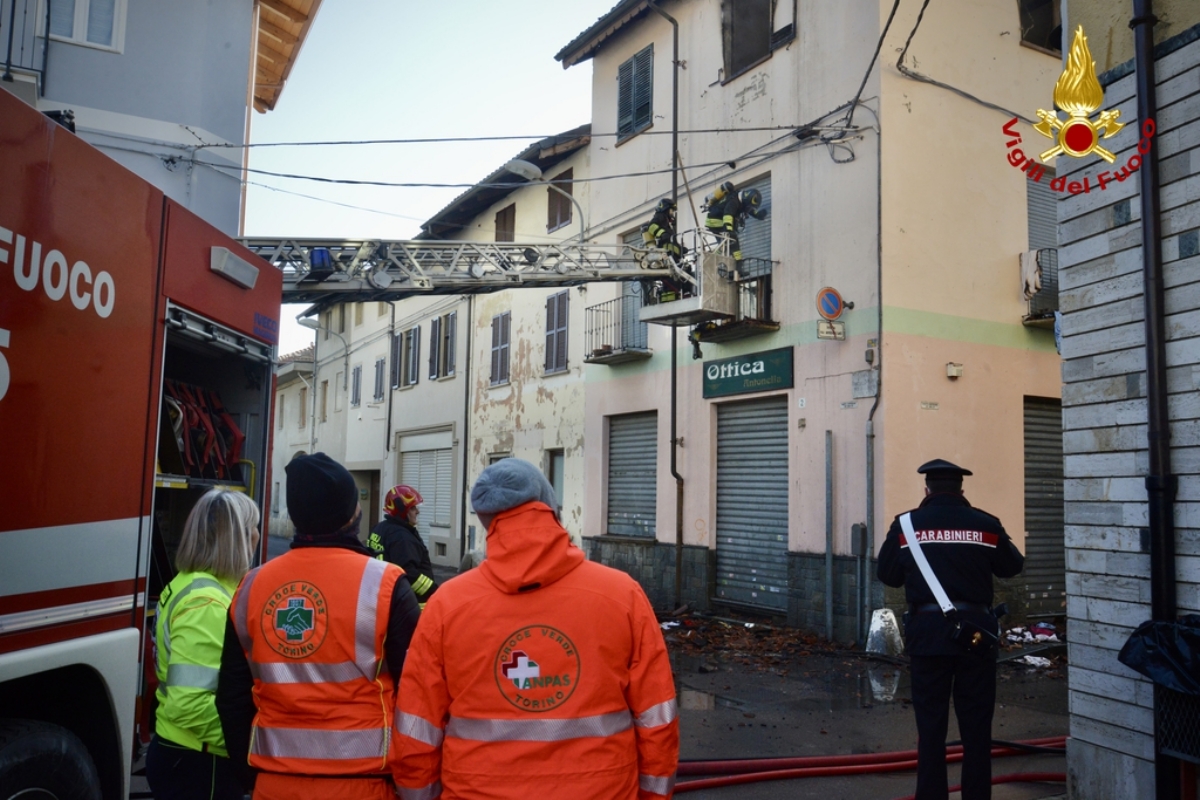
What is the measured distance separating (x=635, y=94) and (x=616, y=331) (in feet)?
14.4

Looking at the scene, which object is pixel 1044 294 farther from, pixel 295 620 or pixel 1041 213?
pixel 295 620

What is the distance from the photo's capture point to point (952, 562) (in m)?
5.23

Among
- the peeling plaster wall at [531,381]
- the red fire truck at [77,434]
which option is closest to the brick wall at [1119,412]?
the red fire truck at [77,434]

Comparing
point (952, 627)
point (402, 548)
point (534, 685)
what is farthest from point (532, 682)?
point (402, 548)

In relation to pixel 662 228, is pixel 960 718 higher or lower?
lower

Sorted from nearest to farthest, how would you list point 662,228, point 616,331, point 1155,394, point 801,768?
point 1155,394
point 801,768
point 662,228
point 616,331

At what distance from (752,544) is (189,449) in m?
9.93

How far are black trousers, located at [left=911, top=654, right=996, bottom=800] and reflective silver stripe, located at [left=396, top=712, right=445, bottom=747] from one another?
342 cm

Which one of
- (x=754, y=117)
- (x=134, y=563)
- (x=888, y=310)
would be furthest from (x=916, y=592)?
(x=754, y=117)

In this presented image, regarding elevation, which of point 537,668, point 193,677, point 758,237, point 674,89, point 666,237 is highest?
point 674,89

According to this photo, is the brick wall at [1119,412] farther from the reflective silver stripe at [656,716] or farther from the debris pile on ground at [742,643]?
the debris pile on ground at [742,643]

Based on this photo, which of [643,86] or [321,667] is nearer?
[321,667]

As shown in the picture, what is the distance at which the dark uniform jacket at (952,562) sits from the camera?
512 centimetres

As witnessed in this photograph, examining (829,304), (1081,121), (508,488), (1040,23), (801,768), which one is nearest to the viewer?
(508,488)
